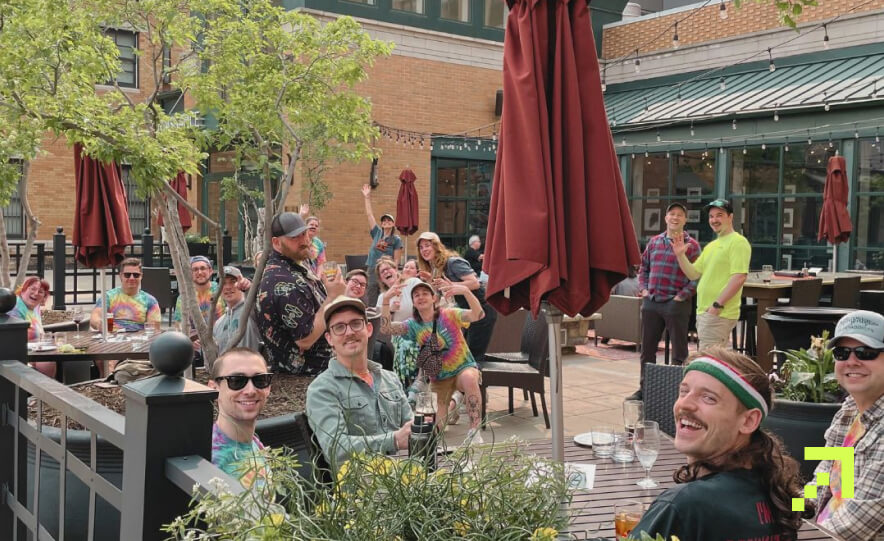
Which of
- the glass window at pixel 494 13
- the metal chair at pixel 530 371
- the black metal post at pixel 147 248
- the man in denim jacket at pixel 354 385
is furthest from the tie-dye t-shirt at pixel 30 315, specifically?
the glass window at pixel 494 13

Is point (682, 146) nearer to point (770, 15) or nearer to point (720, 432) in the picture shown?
point (770, 15)

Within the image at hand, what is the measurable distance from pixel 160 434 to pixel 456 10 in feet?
72.2

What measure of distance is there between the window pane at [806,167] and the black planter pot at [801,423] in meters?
13.7

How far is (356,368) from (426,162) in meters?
18.3

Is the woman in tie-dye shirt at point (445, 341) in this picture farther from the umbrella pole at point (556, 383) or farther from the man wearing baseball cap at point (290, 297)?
the umbrella pole at point (556, 383)

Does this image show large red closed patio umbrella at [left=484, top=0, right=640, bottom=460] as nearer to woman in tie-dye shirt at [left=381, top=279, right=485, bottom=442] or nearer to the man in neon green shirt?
woman in tie-dye shirt at [left=381, top=279, right=485, bottom=442]

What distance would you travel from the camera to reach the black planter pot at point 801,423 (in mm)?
4754

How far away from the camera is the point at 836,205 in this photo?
13938 mm

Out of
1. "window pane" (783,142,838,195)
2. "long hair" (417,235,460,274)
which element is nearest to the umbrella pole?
"long hair" (417,235,460,274)

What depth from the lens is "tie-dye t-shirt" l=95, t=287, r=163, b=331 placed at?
8016 mm

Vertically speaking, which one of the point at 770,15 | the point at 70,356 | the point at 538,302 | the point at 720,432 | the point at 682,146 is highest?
the point at 770,15

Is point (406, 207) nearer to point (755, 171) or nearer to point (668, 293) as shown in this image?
Result: point (755, 171)

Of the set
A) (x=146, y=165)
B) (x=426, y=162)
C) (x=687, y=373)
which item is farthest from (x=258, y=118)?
(x=426, y=162)

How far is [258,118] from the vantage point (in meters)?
6.78
